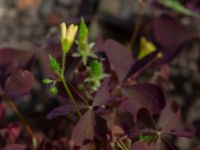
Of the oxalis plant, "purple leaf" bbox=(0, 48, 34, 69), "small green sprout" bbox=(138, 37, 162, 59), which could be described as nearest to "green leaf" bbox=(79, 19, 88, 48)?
the oxalis plant

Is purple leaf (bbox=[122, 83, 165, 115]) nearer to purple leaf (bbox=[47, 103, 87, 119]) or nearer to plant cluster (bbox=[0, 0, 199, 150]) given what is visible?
plant cluster (bbox=[0, 0, 199, 150])

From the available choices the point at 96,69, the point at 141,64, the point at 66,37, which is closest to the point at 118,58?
the point at 141,64

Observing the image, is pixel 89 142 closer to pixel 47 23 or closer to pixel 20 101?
pixel 20 101

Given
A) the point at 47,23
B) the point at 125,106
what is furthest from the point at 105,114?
the point at 47,23

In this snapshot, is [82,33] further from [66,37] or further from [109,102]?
[109,102]

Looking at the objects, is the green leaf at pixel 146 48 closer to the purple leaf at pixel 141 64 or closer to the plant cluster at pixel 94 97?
the plant cluster at pixel 94 97

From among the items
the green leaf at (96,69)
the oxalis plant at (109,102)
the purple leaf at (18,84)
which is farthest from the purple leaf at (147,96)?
the purple leaf at (18,84)
